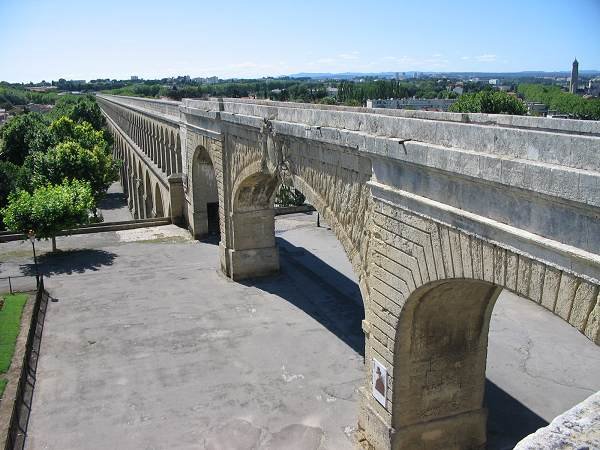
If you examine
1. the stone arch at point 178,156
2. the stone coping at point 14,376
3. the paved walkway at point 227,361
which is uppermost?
the stone arch at point 178,156

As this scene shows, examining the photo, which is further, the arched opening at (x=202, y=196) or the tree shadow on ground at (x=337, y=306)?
the arched opening at (x=202, y=196)

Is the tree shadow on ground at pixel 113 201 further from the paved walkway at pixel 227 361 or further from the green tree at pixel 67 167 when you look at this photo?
the paved walkway at pixel 227 361

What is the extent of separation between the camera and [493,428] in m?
11.1

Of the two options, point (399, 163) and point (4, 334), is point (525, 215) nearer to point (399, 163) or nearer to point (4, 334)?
point (399, 163)

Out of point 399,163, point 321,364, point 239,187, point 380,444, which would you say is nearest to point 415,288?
point 399,163

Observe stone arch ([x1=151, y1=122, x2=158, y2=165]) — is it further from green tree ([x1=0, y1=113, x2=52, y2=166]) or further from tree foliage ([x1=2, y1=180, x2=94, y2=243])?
green tree ([x1=0, y1=113, x2=52, y2=166])

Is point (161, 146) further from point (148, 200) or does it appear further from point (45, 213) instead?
point (45, 213)

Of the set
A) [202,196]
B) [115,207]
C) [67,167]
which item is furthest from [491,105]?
[115,207]

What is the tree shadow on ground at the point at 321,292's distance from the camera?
1565 cm

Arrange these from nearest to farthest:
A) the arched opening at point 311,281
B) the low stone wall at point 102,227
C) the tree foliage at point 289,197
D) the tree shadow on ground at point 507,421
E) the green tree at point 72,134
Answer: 1. the tree shadow on ground at point 507,421
2. the arched opening at point 311,281
3. the low stone wall at point 102,227
4. the tree foliage at point 289,197
5. the green tree at point 72,134

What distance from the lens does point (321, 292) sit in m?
18.3

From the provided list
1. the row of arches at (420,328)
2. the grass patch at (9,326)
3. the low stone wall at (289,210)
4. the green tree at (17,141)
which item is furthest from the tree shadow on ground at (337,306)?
the green tree at (17,141)

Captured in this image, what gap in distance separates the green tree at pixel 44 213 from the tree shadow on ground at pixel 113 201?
32240 mm

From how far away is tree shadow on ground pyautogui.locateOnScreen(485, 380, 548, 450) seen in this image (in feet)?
35.4
